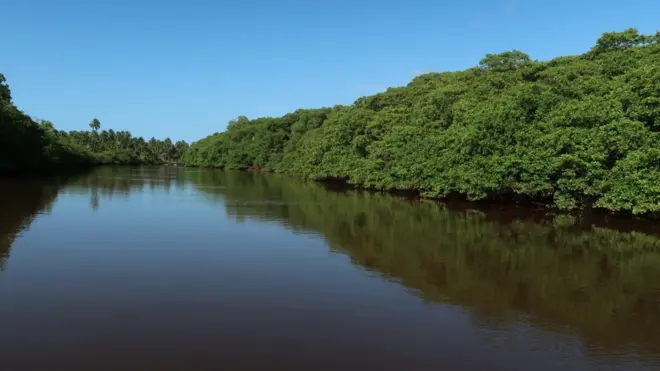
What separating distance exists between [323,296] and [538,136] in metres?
20.3

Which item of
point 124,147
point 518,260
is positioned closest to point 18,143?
point 518,260

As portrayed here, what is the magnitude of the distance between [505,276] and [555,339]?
4.79 m

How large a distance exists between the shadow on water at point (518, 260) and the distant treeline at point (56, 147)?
2748cm

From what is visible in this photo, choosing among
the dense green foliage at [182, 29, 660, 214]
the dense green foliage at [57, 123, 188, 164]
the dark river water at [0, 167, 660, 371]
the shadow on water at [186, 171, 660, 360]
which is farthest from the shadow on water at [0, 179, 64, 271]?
the dense green foliage at [57, 123, 188, 164]

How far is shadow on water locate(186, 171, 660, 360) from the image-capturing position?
10688 mm

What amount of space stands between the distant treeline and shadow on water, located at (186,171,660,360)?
27.5 m

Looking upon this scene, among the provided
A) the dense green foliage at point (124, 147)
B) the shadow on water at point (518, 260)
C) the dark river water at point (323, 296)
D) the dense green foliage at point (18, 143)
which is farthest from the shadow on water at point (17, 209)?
the dense green foliage at point (124, 147)

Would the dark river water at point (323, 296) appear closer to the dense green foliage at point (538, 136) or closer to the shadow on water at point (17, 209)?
the shadow on water at point (17, 209)

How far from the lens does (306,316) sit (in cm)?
1023

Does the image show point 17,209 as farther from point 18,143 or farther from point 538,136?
point 538,136

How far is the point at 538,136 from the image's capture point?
1077 inches

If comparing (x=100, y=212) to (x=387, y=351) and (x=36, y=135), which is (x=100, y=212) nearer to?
(x=387, y=351)

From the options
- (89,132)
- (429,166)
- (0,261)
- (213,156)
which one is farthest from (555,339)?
(89,132)

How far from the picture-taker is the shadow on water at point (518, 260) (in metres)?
10.7
